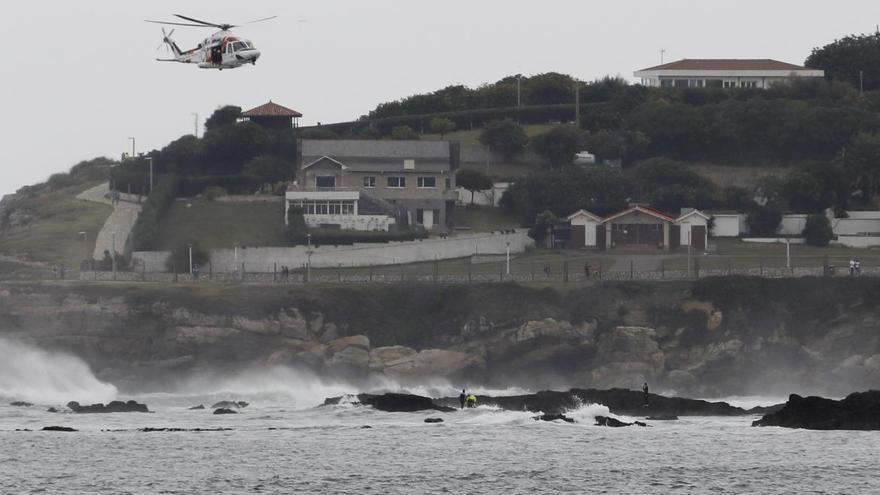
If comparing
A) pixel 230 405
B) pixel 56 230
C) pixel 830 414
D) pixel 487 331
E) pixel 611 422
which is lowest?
pixel 611 422

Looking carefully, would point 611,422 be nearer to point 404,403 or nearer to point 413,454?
point 404,403

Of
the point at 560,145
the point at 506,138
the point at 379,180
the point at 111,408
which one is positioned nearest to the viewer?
the point at 111,408

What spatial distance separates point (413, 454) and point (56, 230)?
60.1 metres

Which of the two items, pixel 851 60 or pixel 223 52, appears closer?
Answer: pixel 223 52

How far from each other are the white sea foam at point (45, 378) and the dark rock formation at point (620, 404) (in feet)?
73.0

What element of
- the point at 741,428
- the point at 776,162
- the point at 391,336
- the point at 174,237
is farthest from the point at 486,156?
the point at 741,428

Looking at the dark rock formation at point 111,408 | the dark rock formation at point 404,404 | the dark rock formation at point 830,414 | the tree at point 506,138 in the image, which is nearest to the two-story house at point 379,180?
the tree at point 506,138

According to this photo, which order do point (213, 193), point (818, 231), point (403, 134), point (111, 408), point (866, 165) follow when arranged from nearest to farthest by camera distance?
1. point (111, 408)
2. point (818, 231)
3. point (213, 193)
4. point (866, 165)
5. point (403, 134)

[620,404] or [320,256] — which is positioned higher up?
[320,256]

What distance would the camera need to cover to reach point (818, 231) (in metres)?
141

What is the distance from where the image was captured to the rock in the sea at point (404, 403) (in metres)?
102

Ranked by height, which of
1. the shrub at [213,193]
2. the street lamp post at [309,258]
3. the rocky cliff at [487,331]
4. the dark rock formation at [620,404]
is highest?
the shrub at [213,193]

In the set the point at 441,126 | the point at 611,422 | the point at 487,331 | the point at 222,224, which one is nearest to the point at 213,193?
the point at 222,224

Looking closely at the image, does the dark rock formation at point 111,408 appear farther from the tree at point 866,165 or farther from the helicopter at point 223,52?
the tree at point 866,165
